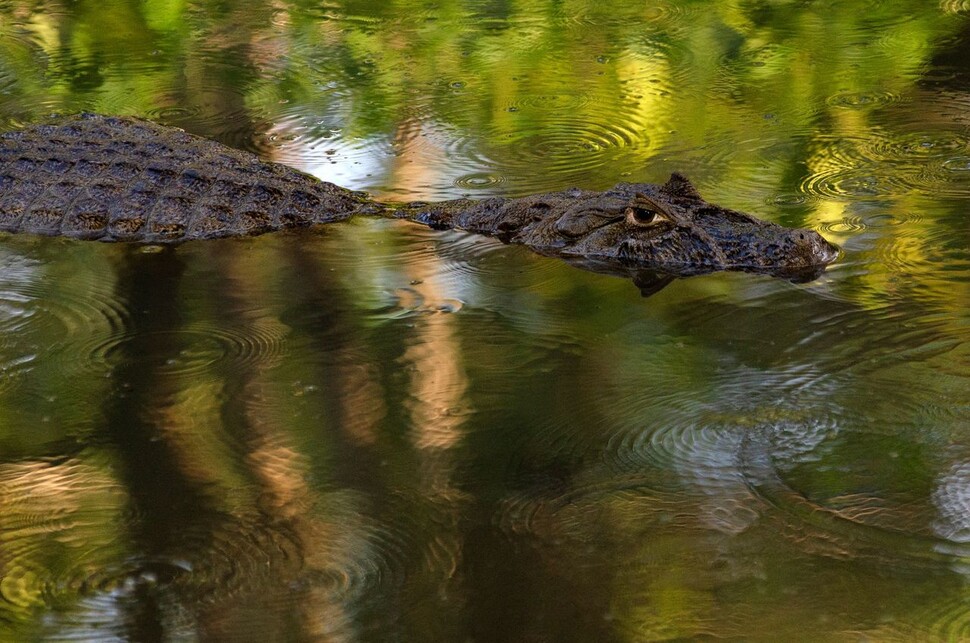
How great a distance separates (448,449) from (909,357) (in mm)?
1768

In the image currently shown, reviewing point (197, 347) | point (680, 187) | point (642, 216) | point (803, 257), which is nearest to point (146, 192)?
point (197, 347)

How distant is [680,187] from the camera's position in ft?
18.6

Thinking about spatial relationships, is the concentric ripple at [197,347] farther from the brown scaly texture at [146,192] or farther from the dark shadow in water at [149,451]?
the brown scaly texture at [146,192]

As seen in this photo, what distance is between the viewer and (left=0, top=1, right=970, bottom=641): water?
3146 millimetres

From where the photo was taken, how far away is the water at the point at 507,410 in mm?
3146

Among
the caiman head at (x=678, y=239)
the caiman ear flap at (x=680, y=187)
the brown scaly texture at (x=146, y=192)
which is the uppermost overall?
the caiman ear flap at (x=680, y=187)

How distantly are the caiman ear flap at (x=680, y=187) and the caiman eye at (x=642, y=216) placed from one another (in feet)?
0.50

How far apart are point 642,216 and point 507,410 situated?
1.80 m

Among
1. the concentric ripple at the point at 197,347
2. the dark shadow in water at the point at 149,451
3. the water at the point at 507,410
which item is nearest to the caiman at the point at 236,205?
the water at the point at 507,410

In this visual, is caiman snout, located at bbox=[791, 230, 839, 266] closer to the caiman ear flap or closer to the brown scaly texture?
the caiman ear flap

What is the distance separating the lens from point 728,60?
9.65m

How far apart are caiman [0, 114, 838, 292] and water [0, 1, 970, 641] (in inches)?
7.4

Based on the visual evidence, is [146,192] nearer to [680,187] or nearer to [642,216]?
[642,216]

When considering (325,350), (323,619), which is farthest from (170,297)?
(323,619)
